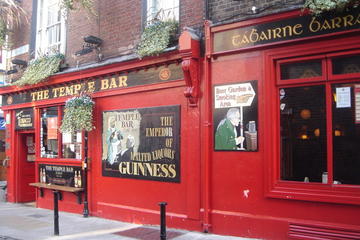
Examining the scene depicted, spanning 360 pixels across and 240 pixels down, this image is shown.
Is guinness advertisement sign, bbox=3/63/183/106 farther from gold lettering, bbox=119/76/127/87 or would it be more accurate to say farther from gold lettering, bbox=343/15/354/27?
gold lettering, bbox=343/15/354/27

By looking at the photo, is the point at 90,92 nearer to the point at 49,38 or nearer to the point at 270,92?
the point at 49,38

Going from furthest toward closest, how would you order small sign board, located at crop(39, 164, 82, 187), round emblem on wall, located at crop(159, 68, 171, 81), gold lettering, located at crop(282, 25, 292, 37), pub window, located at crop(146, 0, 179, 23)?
small sign board, located at crop(39, 164, 82, 187) < pub window, located at crop(146, 0, 179, 23) < round emblem on wall, located at crop(159, 68, 171, 81) < gold lettering, located at crop(282, 25, 292, 37)

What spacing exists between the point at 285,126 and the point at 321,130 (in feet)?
2.06

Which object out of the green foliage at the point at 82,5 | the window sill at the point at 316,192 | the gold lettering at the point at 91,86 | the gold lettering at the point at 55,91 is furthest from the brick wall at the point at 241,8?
the gold lettering at the point at 55,91

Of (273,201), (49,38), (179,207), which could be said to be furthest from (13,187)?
(273,201)

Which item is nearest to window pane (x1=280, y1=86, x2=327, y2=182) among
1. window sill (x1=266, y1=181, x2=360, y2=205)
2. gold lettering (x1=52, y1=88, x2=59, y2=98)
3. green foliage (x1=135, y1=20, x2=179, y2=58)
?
window sill (x1=266, y1=181, x2=360, y2=205)

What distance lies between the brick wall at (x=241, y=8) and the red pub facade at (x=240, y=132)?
0.15 m

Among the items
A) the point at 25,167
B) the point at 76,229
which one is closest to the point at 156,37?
the point at 76,229

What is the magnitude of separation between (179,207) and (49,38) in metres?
7.34

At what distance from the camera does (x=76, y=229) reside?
8328 millimetres

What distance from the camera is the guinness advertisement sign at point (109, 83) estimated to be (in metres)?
8.27

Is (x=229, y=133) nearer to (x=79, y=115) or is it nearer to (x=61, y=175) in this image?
(x=79, y=115)

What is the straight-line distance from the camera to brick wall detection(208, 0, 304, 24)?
664cm

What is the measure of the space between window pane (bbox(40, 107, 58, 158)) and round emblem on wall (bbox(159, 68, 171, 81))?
4.29 m
